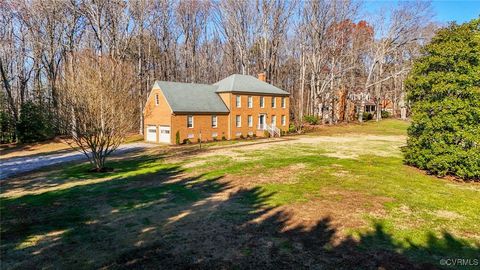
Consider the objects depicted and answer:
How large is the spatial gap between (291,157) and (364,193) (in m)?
9.30

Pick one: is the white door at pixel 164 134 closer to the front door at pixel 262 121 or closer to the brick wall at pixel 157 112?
the brick wall at pixel 157 112

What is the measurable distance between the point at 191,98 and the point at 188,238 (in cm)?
3037

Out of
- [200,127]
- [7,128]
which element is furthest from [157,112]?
[7,128]

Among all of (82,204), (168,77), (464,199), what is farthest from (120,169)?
(168,77)

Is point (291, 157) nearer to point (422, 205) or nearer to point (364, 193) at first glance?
point (364, 193)

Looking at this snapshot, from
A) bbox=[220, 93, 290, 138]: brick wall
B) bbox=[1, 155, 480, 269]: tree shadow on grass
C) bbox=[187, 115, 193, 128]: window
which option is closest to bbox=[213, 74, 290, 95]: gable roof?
bbox=[220, 93, 290, 138]: brick wall

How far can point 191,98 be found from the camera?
37812 mm

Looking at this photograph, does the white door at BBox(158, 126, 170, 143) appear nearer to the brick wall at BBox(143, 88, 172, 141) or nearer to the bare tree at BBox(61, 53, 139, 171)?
the brick wall at BBox(143, 88, 172, 141)

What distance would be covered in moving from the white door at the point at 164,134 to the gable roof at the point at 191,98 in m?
2.74

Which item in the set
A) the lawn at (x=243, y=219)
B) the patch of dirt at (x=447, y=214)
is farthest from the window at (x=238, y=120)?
the patch of dirt at (x=447, y=214)

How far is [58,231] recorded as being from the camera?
30.6 ft

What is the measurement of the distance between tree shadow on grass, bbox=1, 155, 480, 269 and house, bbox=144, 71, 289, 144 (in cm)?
2153

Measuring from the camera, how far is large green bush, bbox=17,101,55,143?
130 ft

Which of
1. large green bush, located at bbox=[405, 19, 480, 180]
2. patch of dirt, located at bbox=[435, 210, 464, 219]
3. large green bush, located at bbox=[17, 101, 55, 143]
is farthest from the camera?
large green bush, located at bbox=[17, 101, 55, 143]
